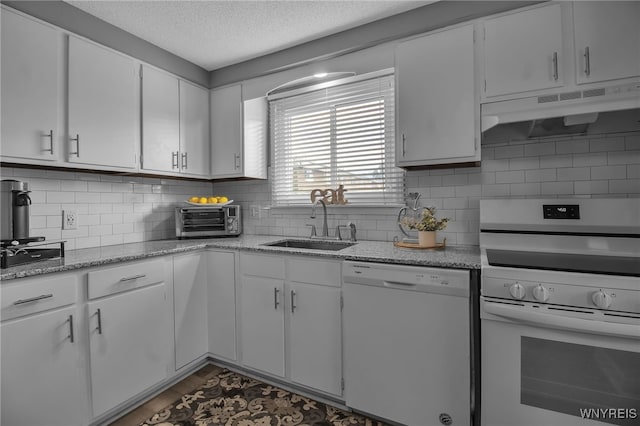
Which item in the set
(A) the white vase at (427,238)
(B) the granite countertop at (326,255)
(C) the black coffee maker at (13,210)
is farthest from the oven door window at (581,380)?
(C) the black coffee maker at (13,210)

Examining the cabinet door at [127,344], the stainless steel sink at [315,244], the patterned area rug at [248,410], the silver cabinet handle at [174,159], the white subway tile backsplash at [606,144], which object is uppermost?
the silver cabinet handle at [174,159]

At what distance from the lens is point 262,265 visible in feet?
7.13

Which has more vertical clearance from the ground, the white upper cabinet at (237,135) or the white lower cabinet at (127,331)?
the white upper cabinet at (237,135)

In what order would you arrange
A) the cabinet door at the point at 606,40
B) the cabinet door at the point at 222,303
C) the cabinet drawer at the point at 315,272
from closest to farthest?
1. the cabinet door at the point at 606,40
2. the cabinet drawer at the point at 315,272
3. the cabinet door at the point at 222,303

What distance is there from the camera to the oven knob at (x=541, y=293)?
4.31 ft

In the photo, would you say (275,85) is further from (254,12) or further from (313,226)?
(313,226)

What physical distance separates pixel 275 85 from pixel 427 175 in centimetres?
142

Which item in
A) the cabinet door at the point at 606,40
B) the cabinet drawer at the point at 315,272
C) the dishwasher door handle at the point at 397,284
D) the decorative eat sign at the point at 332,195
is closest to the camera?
the cabinet door at the point at 606,40

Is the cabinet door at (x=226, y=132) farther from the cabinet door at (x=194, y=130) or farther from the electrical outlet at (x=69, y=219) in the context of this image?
the electrical outlet at (x=69, y=219)

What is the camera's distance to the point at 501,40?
1.80 m

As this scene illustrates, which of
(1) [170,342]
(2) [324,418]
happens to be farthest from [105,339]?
(2) [324,418]

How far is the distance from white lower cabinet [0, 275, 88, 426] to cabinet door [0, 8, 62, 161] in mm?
794

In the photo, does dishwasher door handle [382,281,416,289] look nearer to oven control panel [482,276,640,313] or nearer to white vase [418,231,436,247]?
oven control panel [482,276,640,313]

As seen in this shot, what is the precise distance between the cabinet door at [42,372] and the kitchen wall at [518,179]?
184 centimetres
